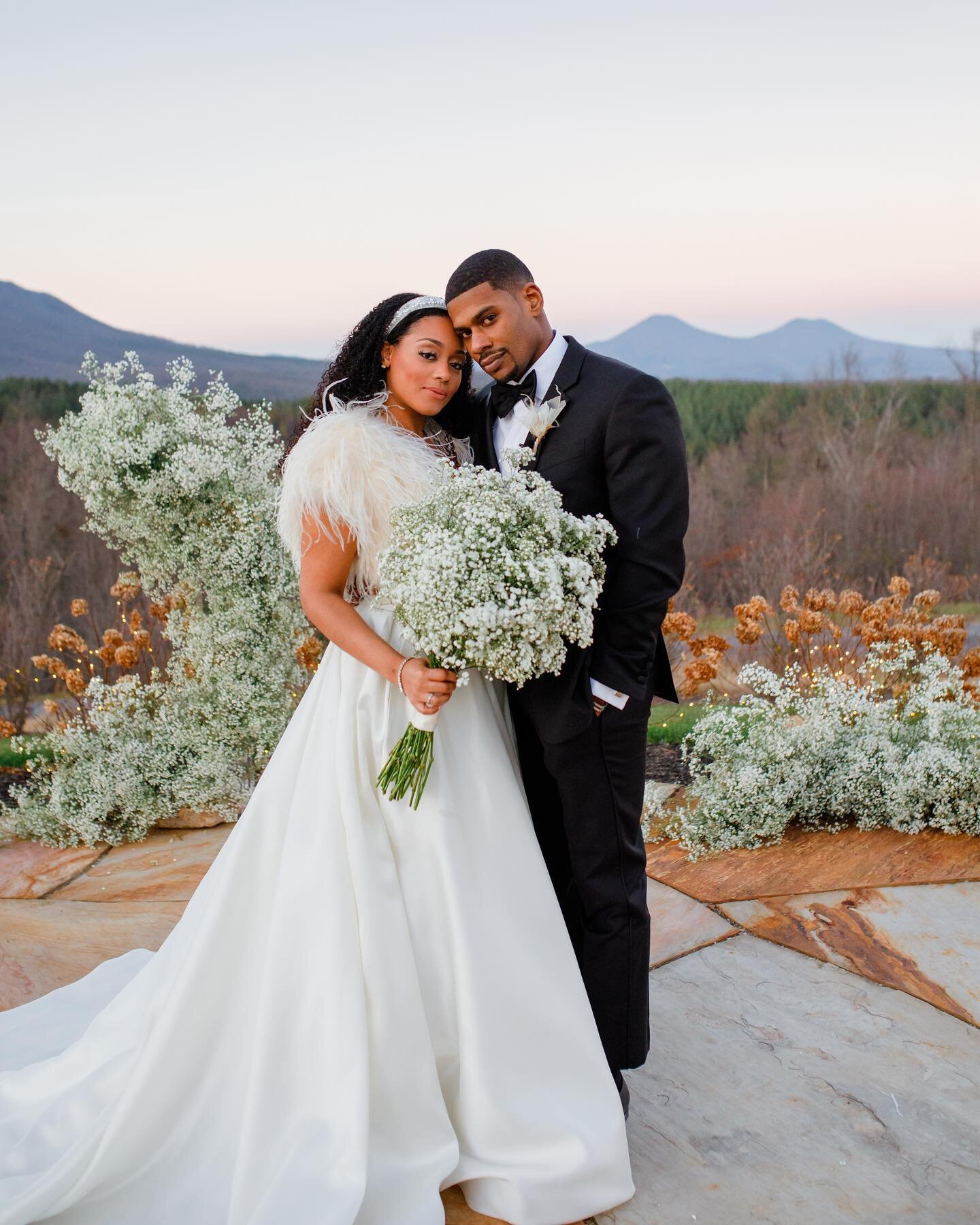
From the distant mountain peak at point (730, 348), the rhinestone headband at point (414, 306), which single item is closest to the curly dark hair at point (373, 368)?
the rhinestone headband at point (414, 306)

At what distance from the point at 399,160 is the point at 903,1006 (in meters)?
8.01

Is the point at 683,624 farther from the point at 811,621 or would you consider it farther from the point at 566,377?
the point at 566,377

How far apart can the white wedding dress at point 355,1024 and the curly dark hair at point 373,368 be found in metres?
0.26

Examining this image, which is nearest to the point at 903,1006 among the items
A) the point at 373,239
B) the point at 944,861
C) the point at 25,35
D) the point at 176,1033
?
the point at 944,861

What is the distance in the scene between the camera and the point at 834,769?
14.9ft

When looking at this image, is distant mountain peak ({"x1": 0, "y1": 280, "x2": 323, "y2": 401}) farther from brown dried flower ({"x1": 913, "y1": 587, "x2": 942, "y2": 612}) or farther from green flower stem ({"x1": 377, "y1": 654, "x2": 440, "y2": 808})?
green flower stem ({"x1": 377, "y1": 654, "x2": 440, "y2": 808})

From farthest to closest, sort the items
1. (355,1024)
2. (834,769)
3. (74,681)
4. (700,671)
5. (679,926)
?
(74,681) < (700,671) < (834,769) < (679,926) < (355,1024)

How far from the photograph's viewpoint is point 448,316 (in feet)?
8.94

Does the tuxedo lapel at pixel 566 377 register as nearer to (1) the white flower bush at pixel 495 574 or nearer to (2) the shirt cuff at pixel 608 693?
(1) the white flower bush at pixel 495 574

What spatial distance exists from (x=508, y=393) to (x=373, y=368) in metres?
0.44

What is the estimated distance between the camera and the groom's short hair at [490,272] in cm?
254

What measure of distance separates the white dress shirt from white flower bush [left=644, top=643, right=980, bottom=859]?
2093mm

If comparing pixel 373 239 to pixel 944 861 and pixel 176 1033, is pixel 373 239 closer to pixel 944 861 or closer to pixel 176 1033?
pixel 944 861

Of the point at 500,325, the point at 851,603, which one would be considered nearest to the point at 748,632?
the point at 851,603
